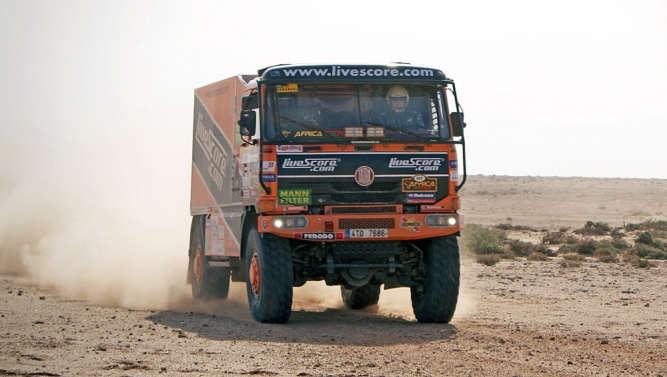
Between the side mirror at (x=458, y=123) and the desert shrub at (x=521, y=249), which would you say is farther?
the desert shrub at (x=521, y=249)

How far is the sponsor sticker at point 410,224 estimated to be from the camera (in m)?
13.6

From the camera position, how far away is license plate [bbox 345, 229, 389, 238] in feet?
44.4

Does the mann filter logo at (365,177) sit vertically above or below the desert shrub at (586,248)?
above

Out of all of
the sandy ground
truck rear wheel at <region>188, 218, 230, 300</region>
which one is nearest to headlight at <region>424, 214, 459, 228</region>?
the sandy ground

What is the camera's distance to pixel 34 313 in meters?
15.2

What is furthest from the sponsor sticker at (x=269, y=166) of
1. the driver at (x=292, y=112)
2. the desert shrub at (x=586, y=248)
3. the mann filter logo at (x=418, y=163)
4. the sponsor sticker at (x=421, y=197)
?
the desert shrub at (x=586, y=248)

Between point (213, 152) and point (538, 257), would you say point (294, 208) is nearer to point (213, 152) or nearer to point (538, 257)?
point (213, 152)

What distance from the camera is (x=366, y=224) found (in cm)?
1359

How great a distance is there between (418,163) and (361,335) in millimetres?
2440

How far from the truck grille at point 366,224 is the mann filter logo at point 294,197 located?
0.52 metres

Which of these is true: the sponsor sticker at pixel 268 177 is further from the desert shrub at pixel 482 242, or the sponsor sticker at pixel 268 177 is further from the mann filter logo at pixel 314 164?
the desert shrub at pixel 482 242

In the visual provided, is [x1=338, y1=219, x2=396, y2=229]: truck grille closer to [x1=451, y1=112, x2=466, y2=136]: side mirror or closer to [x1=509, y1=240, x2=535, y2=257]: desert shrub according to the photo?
[x1=451, y1=112, x2=466, y2=136]: side mirror

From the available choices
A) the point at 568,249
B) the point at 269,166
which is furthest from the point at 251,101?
the point at 568,249

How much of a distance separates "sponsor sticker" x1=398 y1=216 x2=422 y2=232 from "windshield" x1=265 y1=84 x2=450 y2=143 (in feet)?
3.46
